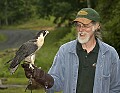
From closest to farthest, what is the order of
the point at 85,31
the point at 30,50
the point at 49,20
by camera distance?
the point at 30,50 < the point at 85,31 < the point at 49,20

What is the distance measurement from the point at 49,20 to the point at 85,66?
188 feet

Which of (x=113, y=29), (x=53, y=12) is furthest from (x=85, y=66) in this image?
(x=53, y=12)

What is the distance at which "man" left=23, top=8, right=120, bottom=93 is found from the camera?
464cm

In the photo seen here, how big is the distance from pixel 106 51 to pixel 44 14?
44.2 m

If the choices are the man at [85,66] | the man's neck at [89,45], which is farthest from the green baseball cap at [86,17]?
the man's neck at [89,45]

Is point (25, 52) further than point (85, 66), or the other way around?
point (85, 66)

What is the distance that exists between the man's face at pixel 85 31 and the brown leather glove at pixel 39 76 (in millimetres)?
593

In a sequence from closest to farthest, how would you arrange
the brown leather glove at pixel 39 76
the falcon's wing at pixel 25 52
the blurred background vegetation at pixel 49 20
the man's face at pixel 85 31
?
1. the brown leather glove at pixel 39 76
2. the falcon's wing at pixel 25 52
3. the man's face at pixel 85 31
4. the blurred background vegetation at pixel 49 20

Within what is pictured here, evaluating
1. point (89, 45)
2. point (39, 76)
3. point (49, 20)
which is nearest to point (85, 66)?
point (89, 45)

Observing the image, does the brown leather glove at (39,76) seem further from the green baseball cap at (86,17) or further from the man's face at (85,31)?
the green baseball cap at (86,17)

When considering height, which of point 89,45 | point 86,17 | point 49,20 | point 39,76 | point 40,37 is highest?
point 86,17

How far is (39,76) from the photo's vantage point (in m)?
4.49

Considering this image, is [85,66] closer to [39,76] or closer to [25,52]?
[39,76]

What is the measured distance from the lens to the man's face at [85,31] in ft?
15.0
